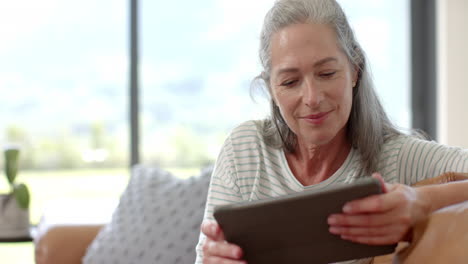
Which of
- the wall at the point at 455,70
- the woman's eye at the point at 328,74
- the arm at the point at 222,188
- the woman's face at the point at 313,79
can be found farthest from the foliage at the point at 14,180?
the wall at the point at 455,70

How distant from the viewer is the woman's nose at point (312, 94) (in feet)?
4.77

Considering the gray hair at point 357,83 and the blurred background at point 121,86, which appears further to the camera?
the blurred background at point 121,86

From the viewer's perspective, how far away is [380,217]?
3.81 ft

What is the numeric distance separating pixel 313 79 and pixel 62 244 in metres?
1.38

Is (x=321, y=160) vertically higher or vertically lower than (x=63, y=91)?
lower

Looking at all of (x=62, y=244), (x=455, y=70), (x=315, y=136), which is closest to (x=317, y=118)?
(x=315, y=136)

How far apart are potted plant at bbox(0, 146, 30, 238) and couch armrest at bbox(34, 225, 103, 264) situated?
2.02 ft

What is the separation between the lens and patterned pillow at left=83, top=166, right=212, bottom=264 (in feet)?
7.07

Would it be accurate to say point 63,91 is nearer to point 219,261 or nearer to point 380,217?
point 219,261

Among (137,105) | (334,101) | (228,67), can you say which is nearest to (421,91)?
(228,67)

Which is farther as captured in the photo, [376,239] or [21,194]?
[21,194]

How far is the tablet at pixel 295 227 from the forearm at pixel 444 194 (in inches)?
5.2

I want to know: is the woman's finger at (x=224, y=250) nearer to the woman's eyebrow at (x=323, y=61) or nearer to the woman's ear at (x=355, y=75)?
the woman's eyebrow at (x=323, y=61)

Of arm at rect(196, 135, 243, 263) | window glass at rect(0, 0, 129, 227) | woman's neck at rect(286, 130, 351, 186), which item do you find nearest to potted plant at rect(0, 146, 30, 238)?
window glass at rect(0, 0, 129, 227)
